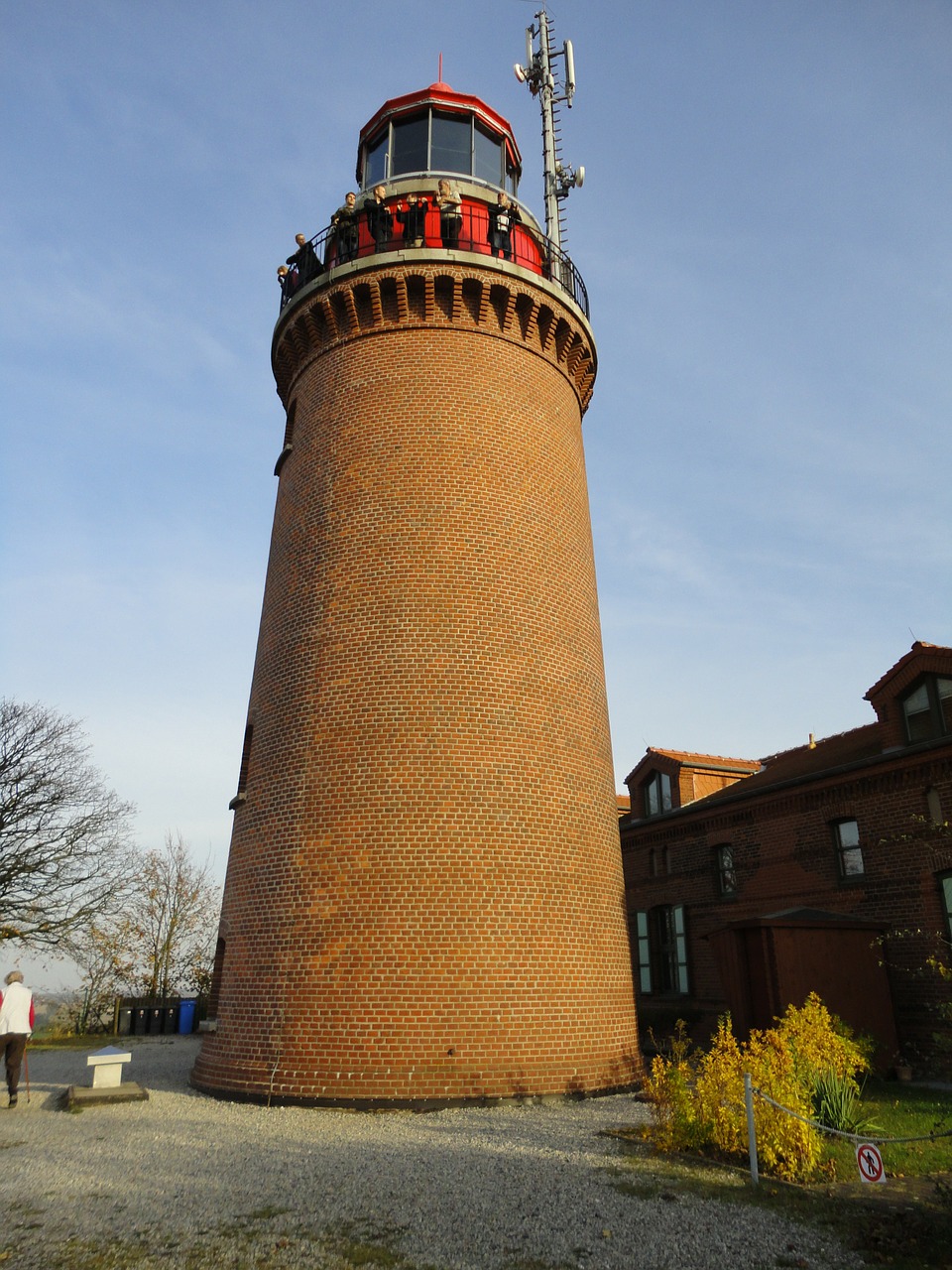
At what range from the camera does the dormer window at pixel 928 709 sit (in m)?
15.1

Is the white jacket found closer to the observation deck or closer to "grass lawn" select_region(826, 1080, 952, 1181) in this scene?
"grass lawn" select_region(826, 1080, 952, 1181)

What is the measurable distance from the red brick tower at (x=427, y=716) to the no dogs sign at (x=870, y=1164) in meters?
5.10

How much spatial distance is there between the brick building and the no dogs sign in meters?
4.91

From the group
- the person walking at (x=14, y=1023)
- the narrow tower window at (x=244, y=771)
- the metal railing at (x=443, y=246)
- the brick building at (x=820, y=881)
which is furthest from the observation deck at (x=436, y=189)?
the person walking at (x=14, y=1023)

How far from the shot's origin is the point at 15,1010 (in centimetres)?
1084

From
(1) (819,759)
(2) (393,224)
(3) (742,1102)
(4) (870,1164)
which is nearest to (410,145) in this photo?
(2) (393,224)

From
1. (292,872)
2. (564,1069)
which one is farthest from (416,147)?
(564,1069)

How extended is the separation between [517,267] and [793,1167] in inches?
525

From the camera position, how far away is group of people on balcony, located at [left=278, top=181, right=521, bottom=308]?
1488 centimetres

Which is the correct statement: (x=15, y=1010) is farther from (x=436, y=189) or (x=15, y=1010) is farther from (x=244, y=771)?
(x=436, y=189)

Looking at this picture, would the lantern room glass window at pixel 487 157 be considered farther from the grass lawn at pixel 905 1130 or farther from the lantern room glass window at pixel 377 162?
the grass lawn at pixel 905 1130

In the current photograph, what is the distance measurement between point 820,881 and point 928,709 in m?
4.01

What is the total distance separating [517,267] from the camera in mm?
14664

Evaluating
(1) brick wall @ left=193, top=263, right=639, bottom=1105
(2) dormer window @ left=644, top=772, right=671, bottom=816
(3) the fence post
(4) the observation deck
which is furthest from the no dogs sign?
(2) dormer window @ left=644, top=772, right=671, bottom=816
